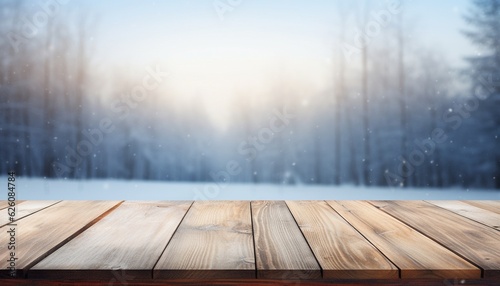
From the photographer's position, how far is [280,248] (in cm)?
88

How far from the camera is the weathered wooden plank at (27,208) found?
45.8 inches

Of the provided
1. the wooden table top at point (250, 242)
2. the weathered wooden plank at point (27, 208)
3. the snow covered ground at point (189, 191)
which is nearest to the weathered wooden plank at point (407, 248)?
the wooden table top at point (250, 242)

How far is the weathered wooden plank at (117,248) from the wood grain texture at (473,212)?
738mm

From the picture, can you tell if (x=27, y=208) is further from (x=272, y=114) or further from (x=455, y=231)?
(x=272, y=114)

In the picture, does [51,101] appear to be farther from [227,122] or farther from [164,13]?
[227,122]

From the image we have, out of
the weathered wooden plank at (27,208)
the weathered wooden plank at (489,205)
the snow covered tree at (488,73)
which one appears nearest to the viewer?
the weathered wooden plank at (27,208)

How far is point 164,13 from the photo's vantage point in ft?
9.79

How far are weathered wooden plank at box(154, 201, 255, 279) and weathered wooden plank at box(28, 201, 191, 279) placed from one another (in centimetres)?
3

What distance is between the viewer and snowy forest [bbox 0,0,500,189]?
2963 millimetres

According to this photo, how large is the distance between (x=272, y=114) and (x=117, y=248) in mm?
2202

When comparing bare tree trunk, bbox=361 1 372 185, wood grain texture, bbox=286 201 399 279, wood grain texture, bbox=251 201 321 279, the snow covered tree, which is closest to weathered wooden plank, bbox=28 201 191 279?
wood grain texture, bbox=251 201 321 279

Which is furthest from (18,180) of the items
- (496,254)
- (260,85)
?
(496,254)

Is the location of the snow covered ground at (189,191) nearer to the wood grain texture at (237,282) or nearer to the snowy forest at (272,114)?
the snowy forest at (272,114)

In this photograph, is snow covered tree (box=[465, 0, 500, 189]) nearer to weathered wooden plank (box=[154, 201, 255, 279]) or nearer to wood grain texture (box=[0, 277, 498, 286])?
weathered wooden plank (box=[154, 201, 255, 279])
